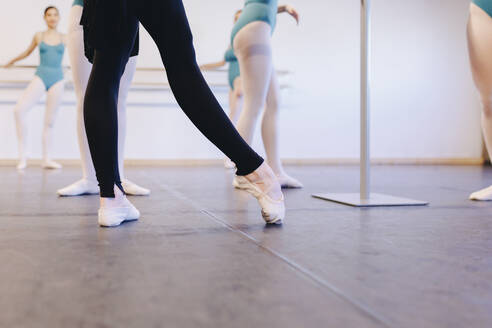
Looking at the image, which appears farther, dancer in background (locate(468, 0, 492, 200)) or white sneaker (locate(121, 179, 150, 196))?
white sneaker (locate(121, 179, 150, 196))

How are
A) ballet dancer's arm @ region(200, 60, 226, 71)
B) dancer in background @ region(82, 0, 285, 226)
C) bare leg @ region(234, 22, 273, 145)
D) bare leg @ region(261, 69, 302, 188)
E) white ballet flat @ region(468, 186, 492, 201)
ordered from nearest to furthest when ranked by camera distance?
dancer in background @ region(82, 0, 285, 226)
white ballet flat @ region(468, 186, 492, 201)
bare leg @ region(234, 22, 273, 145)
bare leg @ region(261, 69, 302, 188)
ballet dancer's arm @ region(200, 60, 226, 71)

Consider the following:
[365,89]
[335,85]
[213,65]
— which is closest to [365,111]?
[365,89]

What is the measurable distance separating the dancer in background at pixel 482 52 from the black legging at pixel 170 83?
1.16m

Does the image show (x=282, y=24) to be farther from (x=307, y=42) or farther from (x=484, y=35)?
(x=484, y=35)

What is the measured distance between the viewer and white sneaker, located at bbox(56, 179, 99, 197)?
214 centimetres

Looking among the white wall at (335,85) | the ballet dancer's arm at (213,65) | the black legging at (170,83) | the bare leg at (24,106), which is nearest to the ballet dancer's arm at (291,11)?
the black legging at (170,83)

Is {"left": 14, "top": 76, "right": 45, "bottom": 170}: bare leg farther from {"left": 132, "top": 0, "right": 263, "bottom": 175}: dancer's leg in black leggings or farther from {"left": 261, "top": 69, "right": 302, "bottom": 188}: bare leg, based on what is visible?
{"left": 132, "top": 0, "right": 263, "bottom": 175}: dancer's leg in black leggings

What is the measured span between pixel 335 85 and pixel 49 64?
112 inches

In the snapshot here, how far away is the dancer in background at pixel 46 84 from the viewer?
4.67 meters

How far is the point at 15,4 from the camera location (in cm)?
531

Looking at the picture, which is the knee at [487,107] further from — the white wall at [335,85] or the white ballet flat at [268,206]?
the white wall at [335,85]

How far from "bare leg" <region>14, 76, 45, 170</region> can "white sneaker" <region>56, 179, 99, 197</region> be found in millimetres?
2644

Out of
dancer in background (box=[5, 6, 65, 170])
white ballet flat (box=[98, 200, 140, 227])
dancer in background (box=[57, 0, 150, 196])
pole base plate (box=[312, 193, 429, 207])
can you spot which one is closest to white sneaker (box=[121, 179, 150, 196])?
dancer in background (box=[57, 0, 150, 196])

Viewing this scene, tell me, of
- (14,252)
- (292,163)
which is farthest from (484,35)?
(292,163)
